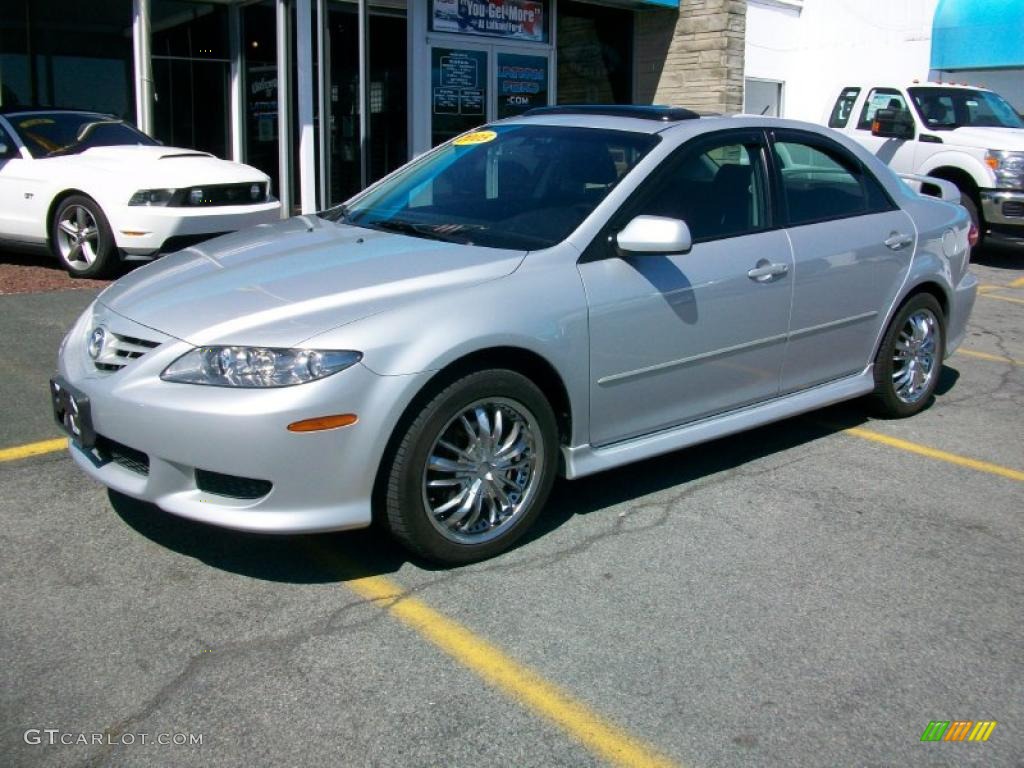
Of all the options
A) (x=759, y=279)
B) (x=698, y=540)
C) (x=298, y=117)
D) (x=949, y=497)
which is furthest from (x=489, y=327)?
(x=298, y=117)

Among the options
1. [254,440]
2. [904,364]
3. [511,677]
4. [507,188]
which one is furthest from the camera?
[904,364]

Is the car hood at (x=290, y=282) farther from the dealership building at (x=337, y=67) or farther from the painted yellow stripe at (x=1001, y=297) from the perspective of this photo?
the dealership building at (x=337, y=67)

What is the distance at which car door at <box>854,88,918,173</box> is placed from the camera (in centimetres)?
1282

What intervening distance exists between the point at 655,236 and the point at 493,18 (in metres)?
10.7

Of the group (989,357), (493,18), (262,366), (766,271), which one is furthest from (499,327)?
(493,18)

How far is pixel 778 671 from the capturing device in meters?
3.30

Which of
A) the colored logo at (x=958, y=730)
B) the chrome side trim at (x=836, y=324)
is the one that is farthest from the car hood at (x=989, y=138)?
the colored logo at (x=958, y=730)

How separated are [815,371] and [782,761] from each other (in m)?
2.74

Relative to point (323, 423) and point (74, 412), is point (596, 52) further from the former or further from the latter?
point (323, 423)

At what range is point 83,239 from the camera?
29.7 feet

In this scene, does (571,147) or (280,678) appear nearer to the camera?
(280,678)

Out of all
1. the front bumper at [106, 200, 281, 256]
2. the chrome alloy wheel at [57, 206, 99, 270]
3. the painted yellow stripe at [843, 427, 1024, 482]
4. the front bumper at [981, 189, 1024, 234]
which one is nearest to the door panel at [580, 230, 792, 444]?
the painted yellow stripe at [843, 427, 1024, 482]

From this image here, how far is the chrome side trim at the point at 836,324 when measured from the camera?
5035 mm

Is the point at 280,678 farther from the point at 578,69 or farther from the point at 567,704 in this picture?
the point at 578,69
